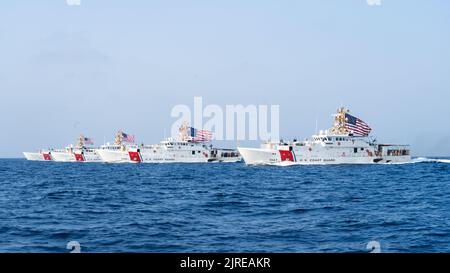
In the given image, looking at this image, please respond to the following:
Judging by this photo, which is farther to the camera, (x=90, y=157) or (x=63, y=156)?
(x=63, y=156)

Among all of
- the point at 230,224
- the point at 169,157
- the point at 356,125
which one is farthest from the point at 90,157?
the point at 230,224

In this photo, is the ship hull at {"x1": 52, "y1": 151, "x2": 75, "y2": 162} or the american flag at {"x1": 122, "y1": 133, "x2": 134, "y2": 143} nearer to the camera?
the american flag at {"x1": 122, "y1": 133, "x2": 134, "y2": 143}

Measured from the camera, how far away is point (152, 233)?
1603 centimetres

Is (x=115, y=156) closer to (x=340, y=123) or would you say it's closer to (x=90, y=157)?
(x=90, y=157)

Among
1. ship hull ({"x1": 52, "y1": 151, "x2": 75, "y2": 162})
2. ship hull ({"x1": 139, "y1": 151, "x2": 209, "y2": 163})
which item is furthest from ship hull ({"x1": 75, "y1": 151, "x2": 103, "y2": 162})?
ship hull ({"x1": 139, "y1": 151, "x2": 209, "y2": 163})

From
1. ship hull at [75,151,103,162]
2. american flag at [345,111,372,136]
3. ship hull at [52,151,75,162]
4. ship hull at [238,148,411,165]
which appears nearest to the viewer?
ship hull at [238,148,411,165]

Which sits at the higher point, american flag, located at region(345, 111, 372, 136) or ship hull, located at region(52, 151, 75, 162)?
american flag, located at region(345, 111, 372, 136)

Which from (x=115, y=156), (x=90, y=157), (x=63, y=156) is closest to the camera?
(x=115, y=156)

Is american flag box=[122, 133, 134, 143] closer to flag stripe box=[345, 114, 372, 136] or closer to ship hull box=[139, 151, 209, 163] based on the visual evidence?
ship hull box=[139, 151, 209, 163]

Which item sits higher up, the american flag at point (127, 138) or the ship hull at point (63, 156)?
the american flag at point (127, 138)

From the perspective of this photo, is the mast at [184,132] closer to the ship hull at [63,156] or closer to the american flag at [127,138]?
the american flag at [127,138]

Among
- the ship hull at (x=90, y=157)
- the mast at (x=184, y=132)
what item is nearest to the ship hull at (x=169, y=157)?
the mast at (x=184, y=132)

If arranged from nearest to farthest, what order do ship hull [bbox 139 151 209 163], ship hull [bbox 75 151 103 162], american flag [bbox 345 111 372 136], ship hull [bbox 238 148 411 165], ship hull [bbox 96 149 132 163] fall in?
ship hull [bbox 238 148 411 165] → american flag [bbox 345 111 372 136] → ship hull [bbox 139 151 209 163] → ship hull [bbox 96 149 132 163] → ship hull [bbox 75 151 103 162]

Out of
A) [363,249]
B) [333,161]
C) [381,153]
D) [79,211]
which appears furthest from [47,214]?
[381,153]
